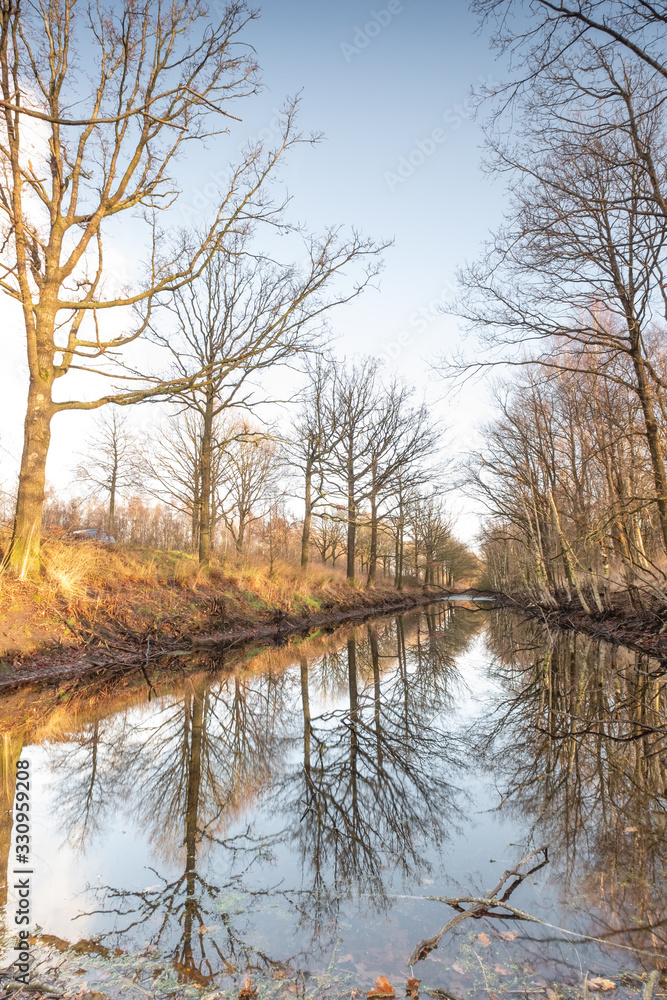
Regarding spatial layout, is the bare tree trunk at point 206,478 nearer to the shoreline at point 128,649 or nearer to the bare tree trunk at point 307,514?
the shoreline at point 128,649

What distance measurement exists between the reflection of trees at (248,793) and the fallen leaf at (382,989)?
388 millimetres

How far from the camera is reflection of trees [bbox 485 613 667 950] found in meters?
2.50

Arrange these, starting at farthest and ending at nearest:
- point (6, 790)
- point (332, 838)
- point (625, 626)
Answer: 1. point (625, 626)
2. point (6, 790)
3. point (332, 838)

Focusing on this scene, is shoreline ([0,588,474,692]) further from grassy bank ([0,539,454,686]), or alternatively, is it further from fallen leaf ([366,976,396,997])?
fallen leaf ([366,976,396,997])

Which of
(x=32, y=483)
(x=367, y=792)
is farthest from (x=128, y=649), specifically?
(x=367, y=792)

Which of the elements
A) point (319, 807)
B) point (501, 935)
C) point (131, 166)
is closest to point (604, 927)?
point (501, 935)

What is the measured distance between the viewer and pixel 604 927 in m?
2.25

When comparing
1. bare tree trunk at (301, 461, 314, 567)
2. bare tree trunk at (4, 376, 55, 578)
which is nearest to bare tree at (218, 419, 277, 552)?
bare tree trunk at (301, 461, 314, 567)

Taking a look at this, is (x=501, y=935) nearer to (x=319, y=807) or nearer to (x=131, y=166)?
(x=319, y=807)

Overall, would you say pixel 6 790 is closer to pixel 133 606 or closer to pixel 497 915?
pixel 497 915

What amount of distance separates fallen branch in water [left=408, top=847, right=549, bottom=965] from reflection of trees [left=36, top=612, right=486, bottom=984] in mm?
402

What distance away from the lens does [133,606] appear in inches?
364

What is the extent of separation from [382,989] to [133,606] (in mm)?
8339

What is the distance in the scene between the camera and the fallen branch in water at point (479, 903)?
2.08 m
